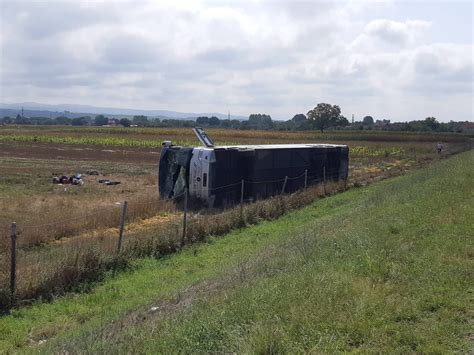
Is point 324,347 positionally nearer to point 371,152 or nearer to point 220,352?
point 220,352

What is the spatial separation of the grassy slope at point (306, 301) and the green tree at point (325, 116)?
461ft

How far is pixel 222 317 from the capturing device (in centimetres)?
544

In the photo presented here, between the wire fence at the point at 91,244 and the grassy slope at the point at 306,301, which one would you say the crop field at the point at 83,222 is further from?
the grassy slope at the point at 306,301

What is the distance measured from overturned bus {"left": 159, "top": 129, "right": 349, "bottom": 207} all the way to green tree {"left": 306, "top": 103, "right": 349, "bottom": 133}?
12719 cm

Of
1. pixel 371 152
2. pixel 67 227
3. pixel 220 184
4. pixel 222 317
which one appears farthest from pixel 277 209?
pixel 371 152

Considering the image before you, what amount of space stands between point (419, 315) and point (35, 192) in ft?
69.0

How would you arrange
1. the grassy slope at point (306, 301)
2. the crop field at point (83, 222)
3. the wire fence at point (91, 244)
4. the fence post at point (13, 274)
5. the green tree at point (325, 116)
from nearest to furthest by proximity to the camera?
1. the grassy slope at point (306, 301)
2. the fence post at point (13, 274)
3. the wire fence at point (91, 244)
4. the crop field at point (83, 222)
5. the green tree at point (325, 116)

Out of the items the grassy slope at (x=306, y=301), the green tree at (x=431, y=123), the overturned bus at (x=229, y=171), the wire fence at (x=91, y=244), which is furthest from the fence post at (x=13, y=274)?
the green tree at (x=431, y=123)

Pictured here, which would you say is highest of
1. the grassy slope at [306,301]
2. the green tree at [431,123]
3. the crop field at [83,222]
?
the green tree at [431,123]

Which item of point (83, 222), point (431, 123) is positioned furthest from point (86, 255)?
point (431, 123)

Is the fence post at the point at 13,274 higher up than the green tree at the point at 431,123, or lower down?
lower down

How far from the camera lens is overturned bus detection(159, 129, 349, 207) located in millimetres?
19953

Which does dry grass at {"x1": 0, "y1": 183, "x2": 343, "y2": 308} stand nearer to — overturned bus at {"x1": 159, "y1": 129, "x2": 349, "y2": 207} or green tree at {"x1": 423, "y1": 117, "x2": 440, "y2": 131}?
overturned bus at {"x1": 159, "y1": 129, "x2": 349, "y2": 207}

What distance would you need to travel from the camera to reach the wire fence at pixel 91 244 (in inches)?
356
